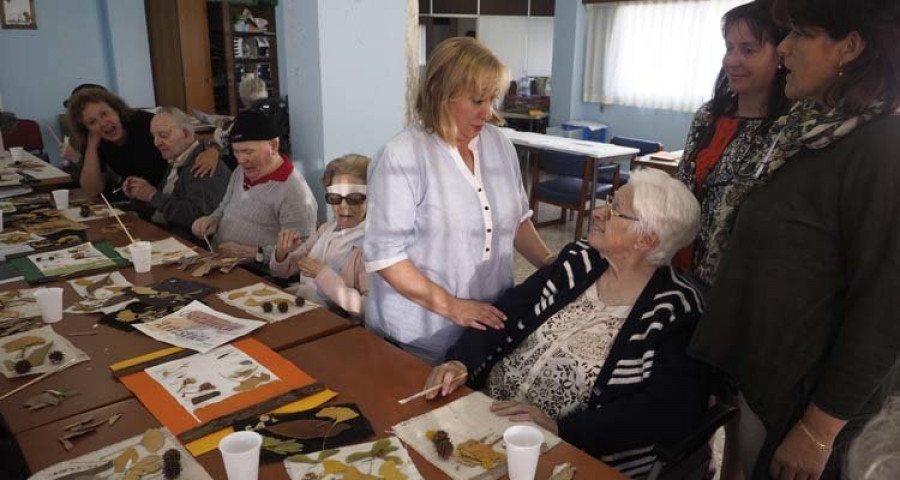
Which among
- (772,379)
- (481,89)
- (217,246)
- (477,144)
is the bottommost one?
(217,246)

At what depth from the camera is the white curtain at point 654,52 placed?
625 centimetres

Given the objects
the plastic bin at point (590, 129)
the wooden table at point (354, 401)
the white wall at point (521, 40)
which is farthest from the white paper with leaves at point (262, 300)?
the white wall at point (521, 40)

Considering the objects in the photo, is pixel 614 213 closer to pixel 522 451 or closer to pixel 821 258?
pixel 821 258

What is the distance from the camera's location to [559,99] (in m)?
7.61

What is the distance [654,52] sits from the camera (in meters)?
6.70

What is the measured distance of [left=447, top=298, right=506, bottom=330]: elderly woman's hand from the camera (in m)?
1.67

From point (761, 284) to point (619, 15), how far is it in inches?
248

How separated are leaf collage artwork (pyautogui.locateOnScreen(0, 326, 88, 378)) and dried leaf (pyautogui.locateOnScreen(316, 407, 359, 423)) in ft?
2.23

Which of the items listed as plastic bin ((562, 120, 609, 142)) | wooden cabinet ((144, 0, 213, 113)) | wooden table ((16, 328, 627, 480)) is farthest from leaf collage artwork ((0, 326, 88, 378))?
plastic bin ((562, 120, 609, 142))

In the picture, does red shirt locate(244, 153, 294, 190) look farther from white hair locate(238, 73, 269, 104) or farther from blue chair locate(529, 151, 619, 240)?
white hair locate(238, 73, 269, 104)

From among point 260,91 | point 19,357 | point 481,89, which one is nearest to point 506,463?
point 481,89

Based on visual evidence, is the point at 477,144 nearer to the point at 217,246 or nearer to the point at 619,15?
the point at 217,246

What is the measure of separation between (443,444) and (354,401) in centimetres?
27

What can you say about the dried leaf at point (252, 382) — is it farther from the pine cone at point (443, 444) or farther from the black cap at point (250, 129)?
the black cap at point (250, 129)
